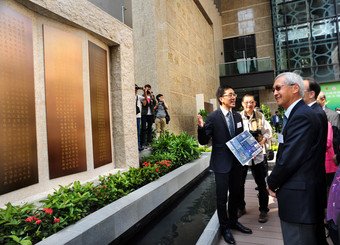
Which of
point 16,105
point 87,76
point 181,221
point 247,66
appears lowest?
point 181,221

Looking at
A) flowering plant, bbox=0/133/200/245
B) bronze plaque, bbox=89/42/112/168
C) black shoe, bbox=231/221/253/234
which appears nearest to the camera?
flowering plant, bbox=0/133/200/245

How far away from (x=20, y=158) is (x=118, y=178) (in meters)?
1.62

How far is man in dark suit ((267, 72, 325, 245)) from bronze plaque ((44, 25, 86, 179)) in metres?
3.41

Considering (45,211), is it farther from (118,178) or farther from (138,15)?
(138,15)

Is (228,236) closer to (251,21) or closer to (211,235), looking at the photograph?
(211,235)

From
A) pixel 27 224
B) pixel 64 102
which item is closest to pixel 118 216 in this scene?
pixel 27 224

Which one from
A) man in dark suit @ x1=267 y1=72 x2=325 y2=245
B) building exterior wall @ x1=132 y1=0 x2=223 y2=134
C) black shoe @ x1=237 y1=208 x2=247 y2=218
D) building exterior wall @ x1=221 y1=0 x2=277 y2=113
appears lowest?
black shoe @ x1=237 y1=208 x2=247 y2=218

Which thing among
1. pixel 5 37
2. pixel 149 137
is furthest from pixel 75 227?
pixel 149 137

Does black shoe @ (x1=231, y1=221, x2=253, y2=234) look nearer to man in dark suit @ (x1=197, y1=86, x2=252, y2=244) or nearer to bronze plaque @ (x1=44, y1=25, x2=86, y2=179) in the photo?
man in dark suit @ (x1=197, y1=86, x2=252, y2=244)

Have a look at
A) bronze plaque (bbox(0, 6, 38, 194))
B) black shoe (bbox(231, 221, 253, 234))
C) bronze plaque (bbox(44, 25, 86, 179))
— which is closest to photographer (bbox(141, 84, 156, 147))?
bronze plaque (bbox(44, 25, 86, 179))

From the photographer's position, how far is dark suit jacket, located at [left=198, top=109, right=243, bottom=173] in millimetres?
3406

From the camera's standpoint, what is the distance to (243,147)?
134 inches

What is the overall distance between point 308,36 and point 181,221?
63.8ft

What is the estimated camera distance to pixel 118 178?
470 cm
